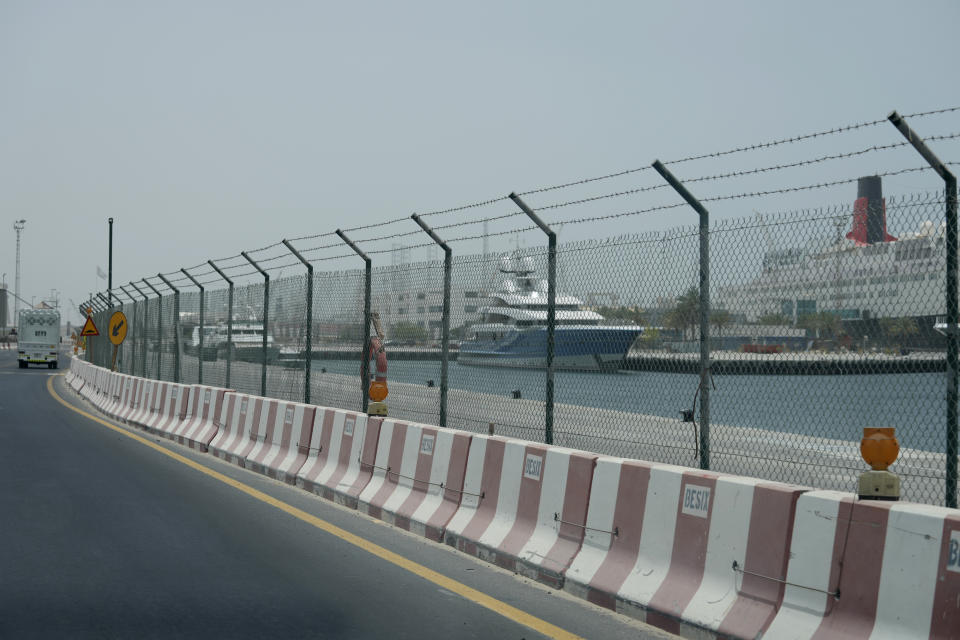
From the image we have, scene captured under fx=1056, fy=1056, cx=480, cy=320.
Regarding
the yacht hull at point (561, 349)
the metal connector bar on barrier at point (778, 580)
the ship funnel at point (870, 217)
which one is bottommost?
the metal connector bar on barrier at point (778, 580)

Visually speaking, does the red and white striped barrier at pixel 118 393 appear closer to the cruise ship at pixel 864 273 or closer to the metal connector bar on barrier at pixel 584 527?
the metal connector bar on barrier at pixel 584 527

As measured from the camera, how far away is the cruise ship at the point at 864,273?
20.5 feet

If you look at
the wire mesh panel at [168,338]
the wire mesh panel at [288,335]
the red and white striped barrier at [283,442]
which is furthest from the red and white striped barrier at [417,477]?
the wire mesh panel at [168,338]

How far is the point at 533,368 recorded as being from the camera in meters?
9.70

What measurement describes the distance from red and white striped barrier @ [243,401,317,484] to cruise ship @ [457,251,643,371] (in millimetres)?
2019

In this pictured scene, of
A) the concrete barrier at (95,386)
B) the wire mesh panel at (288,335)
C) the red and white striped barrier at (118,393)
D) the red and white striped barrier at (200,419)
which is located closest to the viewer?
the red and white striped barrier at (200,419)

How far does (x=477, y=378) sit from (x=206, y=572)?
426 centimetres

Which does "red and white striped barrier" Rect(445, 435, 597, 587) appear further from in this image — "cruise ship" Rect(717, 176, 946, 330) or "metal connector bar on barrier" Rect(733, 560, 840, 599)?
"cruise ship" Rect(717, 176, 946, 330)

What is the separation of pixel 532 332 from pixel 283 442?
383 cm

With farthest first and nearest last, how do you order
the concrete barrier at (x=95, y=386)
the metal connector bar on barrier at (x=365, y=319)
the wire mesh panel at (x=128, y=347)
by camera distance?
the wire mesh panel at (x=128, y=347) < the concrete barrier at (x=95, y=386) < the metal connector bar on barrier at (x=365, y=319)

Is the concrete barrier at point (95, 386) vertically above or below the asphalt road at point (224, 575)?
above

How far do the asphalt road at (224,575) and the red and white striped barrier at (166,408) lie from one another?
5.88 m

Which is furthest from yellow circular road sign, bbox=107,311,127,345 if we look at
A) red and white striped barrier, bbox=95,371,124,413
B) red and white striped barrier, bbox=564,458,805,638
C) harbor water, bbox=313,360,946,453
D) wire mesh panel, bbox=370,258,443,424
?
red and white striped barrier, bbox=564,458,805,638

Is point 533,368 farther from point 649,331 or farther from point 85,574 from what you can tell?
point 85,574
